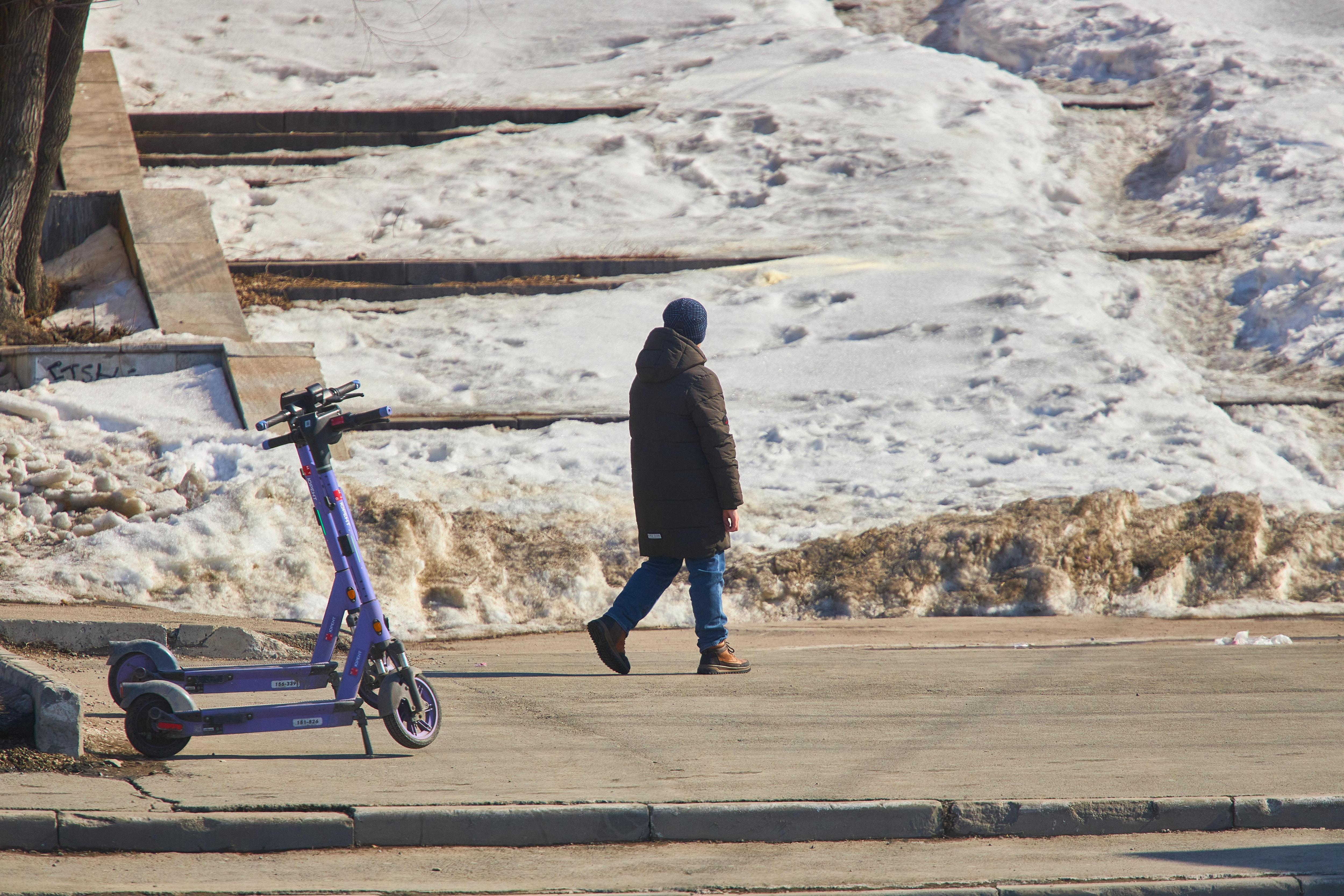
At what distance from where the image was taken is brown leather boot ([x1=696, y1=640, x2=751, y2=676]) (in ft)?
20.5

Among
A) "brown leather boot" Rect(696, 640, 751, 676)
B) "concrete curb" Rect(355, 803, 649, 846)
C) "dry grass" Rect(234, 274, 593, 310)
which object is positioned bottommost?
"dry grass" Rect(234, 274, 593, 310)

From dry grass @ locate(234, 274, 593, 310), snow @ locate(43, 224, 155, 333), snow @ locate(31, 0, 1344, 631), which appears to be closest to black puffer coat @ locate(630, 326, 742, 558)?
snow @ locate(31, 0, 1344, 631)

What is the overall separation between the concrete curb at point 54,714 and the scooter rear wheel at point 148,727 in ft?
0.54

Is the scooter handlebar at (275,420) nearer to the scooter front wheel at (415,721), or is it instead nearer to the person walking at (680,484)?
the scooter front wheel at (415,721)

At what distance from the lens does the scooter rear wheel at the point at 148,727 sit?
14.2 ft

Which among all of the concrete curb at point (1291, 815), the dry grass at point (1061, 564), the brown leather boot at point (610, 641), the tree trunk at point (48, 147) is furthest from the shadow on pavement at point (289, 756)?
the tree trunk at point (48, 147)

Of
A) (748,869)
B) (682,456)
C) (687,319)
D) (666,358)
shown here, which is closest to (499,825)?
(748,869)

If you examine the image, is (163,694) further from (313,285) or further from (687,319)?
(313,285)

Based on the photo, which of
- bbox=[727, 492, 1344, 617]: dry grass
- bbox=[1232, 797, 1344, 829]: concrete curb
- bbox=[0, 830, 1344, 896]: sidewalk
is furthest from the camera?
bbox=[727, 492, 1344, 617]: dry grass

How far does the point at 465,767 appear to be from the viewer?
4.49 m

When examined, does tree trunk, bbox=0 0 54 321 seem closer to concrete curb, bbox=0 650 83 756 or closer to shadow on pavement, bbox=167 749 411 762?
concrete curb, bbox=0 650 83 756

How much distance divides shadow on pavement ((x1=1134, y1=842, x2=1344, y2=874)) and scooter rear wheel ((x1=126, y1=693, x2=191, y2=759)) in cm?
327

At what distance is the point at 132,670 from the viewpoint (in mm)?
4688

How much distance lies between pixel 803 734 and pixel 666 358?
196 cm
